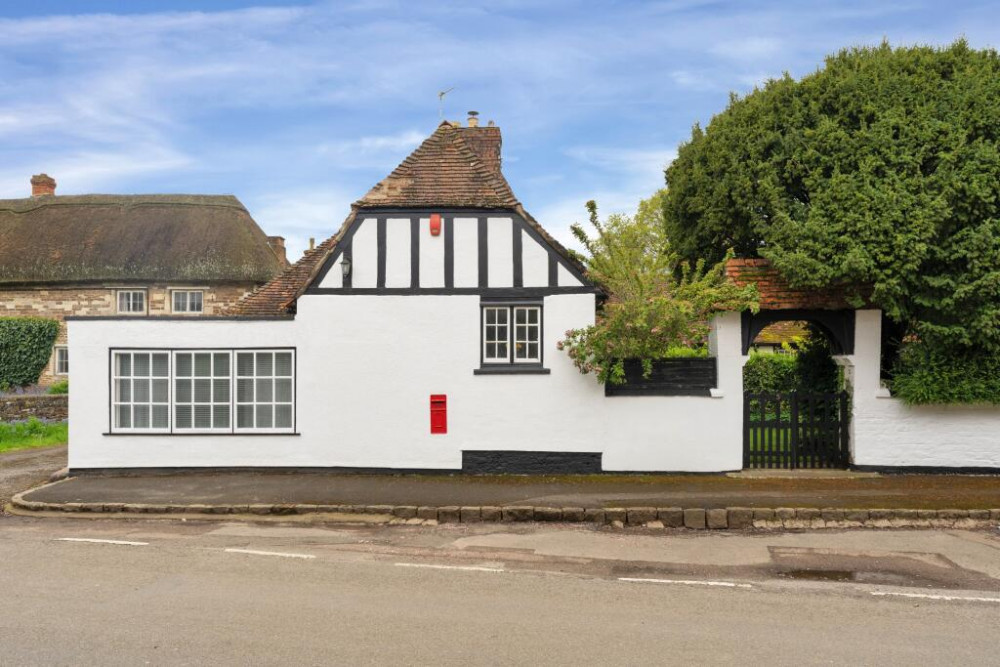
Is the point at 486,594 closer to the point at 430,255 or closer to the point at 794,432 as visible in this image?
the point at 430,255

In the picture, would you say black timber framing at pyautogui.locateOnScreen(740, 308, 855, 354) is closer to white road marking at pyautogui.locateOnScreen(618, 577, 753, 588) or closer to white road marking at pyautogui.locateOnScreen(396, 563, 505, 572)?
white road marking at pyautogui.locateOnScreen(618, 577, 753, 588)

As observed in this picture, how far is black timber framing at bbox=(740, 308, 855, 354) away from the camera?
13.1 m

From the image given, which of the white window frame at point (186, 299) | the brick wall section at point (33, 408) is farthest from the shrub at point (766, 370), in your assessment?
the white window frame at point (186, 299)

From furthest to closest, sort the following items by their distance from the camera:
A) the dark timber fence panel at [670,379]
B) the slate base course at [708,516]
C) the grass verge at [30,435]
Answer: the grass verge at [30,435]
the dark timber fence panel at [670,379]
the slate base course at [708,516]

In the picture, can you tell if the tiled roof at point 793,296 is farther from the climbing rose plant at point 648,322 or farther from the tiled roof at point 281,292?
the tiled roof at point 281,292

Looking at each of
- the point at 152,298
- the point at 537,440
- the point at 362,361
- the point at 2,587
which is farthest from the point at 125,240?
the point at 2,587

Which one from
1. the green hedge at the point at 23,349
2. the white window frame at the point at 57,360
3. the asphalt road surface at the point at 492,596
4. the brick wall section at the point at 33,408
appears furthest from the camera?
the white window frame at the point at 57,360

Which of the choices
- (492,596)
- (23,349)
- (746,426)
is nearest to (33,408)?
(23,349)

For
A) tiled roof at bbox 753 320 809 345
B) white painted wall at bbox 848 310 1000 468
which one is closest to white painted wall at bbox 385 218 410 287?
white painted wall at bbox 848 310 1000 468

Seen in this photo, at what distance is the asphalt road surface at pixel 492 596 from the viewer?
5.35 metres

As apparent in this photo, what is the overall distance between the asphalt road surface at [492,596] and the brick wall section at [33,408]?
1559 cm

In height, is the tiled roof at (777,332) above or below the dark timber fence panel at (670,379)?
above

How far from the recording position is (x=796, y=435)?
13.3m

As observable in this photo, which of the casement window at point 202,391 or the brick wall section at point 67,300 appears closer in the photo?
the casement window at point 202,391
